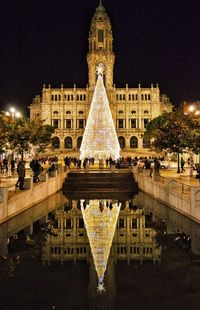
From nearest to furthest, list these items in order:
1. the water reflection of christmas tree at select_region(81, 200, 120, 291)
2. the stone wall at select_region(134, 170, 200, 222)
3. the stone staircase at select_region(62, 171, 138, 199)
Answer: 1. the water reflection of christmas tree at select_region(81, 200, 120, 291)
2. the stone wall at select_region(134, 170, 200, 222)
3. the stone staircase at select_region(62, 171, 138, 199)

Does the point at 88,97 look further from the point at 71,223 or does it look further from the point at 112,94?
the point at 71,223

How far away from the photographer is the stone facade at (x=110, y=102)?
101m

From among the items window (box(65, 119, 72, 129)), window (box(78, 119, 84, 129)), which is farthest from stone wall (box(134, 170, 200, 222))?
window (box(65, 119, 72, 129))

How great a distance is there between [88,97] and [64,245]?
91.0 meters

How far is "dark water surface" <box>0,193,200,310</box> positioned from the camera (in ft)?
26.7

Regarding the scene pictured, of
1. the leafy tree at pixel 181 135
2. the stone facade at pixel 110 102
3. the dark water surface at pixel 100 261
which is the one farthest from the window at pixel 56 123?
the dark water surface at pixel 100 261

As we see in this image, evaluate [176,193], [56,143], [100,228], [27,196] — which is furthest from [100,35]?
[100,228]

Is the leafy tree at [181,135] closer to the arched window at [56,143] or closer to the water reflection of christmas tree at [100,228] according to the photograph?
the water reflection of christmas tree at [100,228]

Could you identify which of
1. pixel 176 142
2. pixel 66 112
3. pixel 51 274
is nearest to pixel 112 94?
pixel 66 112

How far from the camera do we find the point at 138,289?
8.67 m

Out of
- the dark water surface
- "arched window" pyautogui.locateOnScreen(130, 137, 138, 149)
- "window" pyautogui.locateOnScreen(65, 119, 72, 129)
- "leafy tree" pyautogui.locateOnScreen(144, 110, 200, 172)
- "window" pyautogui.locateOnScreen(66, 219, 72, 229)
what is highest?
"window" pyautogui.locateOnScreen(65, 119, 72, 129)

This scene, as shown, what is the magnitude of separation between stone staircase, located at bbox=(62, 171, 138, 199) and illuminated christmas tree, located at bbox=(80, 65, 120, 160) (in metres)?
9.06

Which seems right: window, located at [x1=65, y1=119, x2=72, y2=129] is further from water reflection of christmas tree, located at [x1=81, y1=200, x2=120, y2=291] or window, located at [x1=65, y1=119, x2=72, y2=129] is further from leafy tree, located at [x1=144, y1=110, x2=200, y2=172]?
water reflection of christmas tree, located at [x1=81, y1=200, x2=120, y2=291]

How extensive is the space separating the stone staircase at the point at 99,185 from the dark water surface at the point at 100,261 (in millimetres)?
10394
